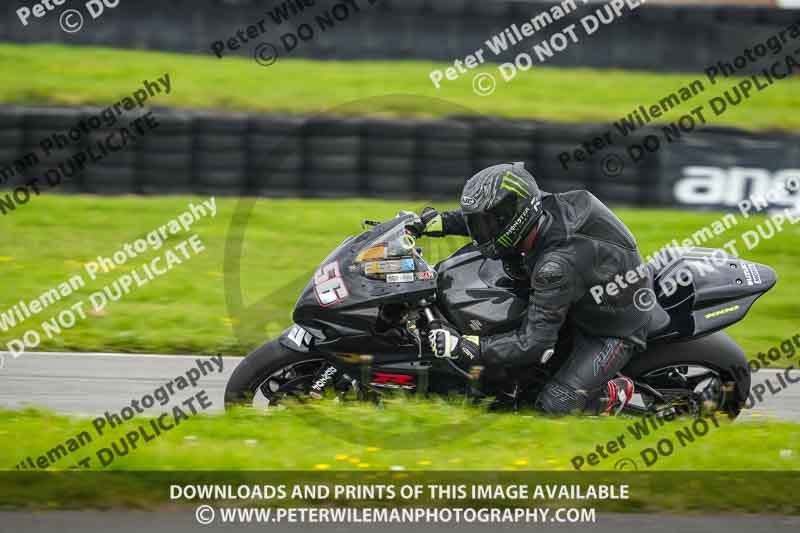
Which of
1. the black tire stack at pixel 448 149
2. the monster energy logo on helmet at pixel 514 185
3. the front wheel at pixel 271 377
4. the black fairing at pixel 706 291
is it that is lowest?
the front wheel at pixel 271 377

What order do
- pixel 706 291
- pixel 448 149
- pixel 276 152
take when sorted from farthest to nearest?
pixel 276 152
pixel 448 149
pixel 706 291

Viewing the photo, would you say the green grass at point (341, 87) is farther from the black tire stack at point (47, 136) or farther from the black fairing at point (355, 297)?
the black fairing at point (355, 297)

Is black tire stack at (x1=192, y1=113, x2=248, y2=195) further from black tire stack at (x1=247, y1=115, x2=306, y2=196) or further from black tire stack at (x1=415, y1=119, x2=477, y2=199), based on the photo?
black tire stack at (x1=415, y1=119, x2=477, y2=199)

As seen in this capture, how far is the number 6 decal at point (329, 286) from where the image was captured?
5.34m

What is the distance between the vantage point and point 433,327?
210 inches

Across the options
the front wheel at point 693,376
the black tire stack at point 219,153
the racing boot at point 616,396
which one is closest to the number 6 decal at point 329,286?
the racing boot at point 616,396

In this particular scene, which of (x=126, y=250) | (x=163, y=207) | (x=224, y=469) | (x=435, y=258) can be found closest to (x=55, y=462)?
(x=224, y=469)

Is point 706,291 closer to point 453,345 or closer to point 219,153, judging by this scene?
point 453,345

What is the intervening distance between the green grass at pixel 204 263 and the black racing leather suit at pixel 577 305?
235cm

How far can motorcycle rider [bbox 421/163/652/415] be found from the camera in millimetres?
5195

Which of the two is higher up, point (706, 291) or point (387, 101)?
point (387, 101)

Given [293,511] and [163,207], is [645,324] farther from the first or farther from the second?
[163,207]

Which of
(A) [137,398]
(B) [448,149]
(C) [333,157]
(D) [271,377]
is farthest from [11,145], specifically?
(D) [271,377]

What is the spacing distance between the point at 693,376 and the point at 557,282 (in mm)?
1294
